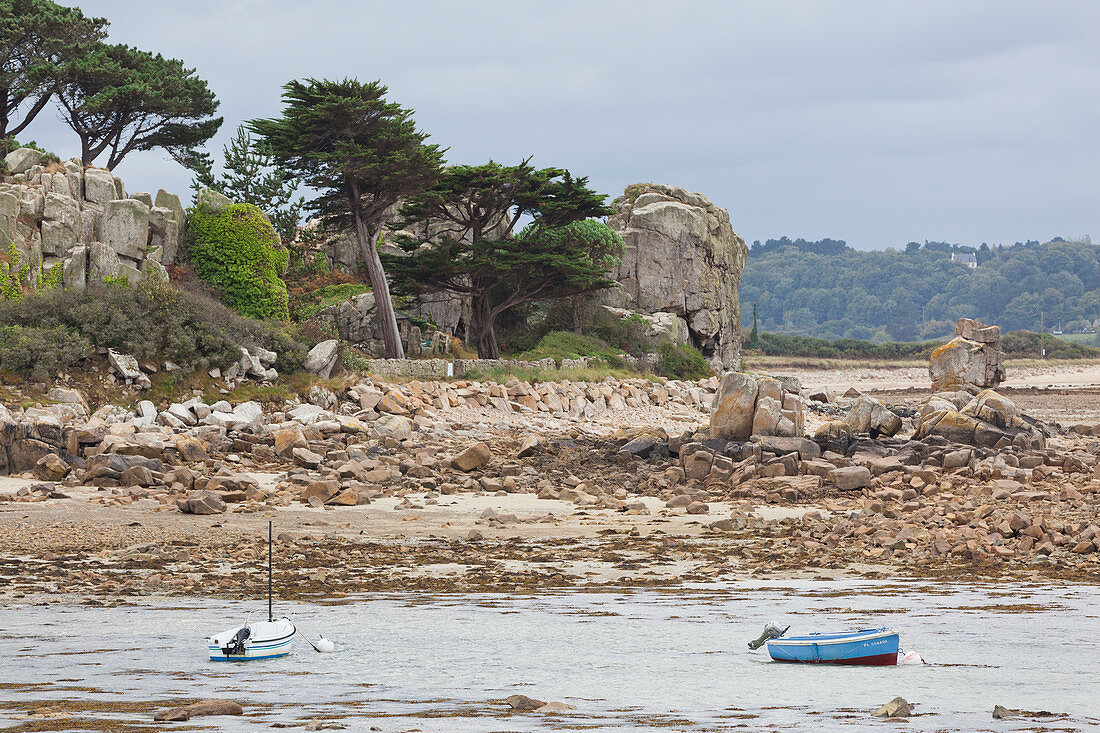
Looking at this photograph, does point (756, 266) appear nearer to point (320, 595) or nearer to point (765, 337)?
point (765, 337)

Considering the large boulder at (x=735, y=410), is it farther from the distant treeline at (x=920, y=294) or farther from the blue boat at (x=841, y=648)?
the distant treeline at (x=920, y=294)

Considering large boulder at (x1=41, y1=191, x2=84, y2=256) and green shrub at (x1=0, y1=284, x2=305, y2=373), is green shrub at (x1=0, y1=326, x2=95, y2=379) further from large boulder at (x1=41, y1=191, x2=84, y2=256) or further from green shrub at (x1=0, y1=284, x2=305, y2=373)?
large boulder at (x1=41, y1=191, x2=84, y2=256)

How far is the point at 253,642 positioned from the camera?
227 inches

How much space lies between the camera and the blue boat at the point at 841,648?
541 centimetres

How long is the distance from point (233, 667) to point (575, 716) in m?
2.22

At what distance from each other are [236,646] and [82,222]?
27.5m

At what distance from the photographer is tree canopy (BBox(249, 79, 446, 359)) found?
31.2m

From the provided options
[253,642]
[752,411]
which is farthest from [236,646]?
[752,411]

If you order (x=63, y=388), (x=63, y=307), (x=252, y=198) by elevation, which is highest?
(x=252, y=198)

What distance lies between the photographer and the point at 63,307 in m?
23.9

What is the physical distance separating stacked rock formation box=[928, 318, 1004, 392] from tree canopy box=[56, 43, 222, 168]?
31.5m

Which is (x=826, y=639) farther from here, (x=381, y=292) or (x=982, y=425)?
(x=381, y=292)

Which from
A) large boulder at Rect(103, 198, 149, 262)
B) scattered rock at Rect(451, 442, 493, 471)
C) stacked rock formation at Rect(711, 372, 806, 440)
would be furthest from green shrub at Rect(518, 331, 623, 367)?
scattered rock at Rect(451, 442, 493, 471)

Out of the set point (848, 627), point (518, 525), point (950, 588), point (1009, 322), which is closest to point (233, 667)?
point (848, 627)
